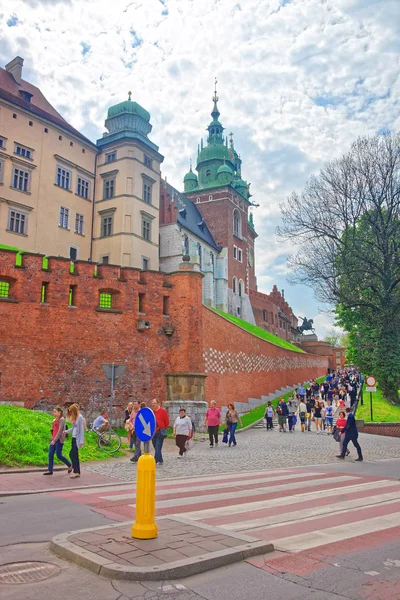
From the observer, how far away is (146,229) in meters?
44.4

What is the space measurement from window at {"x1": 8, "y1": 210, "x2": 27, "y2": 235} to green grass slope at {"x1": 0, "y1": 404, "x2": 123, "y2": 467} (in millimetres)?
22267

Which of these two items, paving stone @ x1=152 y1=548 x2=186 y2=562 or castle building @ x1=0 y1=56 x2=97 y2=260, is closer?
paving stone @ x1=152 y1=548 x2=186 y2=562

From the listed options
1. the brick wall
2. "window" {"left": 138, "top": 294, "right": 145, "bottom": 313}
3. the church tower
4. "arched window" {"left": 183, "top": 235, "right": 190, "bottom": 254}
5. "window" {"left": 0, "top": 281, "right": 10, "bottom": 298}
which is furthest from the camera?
the church tower

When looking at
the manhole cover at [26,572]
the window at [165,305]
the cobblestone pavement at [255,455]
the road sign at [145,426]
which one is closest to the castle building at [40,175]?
the window at [165,305]

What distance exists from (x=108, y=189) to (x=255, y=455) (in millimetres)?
31797

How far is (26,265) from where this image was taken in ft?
68.0

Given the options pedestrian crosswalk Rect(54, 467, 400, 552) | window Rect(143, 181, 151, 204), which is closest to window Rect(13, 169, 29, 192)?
window Rect(143, 181, 151, 204)

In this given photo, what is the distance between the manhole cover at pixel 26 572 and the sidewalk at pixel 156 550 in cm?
26

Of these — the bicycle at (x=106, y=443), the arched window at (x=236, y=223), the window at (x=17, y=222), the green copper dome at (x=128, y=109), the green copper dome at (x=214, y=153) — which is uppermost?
the green copper dome at (x=214, y=153)

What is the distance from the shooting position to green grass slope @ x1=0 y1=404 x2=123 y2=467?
12602 millimetres

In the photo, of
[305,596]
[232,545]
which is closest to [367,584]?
[305,596]

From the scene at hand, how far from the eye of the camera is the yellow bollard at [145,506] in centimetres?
561

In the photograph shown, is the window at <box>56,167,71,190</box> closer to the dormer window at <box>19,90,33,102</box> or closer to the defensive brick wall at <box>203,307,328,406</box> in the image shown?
the dormer window at <box>19,90,33,102</box>

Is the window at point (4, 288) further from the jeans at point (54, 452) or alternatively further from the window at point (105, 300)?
the jeans at point (54, 452)
